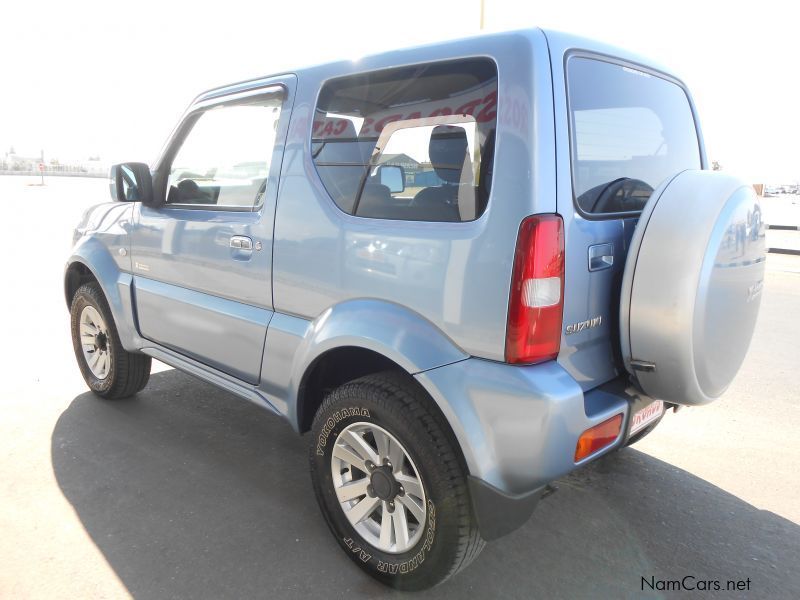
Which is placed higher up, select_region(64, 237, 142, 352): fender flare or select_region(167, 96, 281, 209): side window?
select_region(167, 96, 281, 209): side window

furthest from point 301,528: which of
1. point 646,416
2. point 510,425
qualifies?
point 646,416

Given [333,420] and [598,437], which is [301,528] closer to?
[333,420]

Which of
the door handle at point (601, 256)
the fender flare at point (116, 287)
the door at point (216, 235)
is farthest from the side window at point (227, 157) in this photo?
the door handle at point (601, 256)

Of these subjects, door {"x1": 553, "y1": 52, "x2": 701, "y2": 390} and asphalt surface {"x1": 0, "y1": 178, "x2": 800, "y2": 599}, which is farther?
asphalt surface {"x1": 0, "y1": 178, "x2": 800, "y2": 599}

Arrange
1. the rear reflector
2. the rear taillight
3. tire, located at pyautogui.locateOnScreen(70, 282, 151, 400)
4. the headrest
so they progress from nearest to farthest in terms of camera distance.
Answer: the rear taillight < the rear reflector < the headrest < tire, located at pyautogui.locateOnScreen(70, 282, 151, 400)

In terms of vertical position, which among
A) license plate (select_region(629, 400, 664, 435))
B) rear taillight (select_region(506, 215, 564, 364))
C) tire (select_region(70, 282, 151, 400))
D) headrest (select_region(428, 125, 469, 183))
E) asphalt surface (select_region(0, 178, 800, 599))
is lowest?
asphalt surface (select_region(0, 178, 800, 599))

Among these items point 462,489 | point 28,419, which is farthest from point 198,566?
point 28,419

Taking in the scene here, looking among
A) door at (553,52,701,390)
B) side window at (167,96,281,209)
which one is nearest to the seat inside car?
door at (553,52,701,390)

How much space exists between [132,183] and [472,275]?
7.44ft

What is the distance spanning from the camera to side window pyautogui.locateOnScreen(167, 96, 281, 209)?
2.73 m

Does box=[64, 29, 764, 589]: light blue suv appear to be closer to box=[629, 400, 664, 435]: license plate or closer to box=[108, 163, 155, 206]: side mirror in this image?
box=[629, 400, 664, 435]: license plate

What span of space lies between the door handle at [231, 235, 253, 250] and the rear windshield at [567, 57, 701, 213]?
1455mm

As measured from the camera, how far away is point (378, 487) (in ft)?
7.38

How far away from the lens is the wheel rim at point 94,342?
12.8ft
